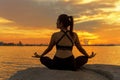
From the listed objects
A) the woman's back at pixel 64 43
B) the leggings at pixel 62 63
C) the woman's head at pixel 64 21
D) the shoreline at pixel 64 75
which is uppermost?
the woman's head at pixel 64 21

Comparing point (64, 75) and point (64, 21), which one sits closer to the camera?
point (64, 75)

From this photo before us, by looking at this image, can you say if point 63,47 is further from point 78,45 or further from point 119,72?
point 119,72

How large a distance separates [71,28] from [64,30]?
0.85ft

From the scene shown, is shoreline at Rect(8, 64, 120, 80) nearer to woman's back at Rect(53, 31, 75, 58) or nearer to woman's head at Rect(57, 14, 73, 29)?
woman's back at Rect(53, 31, 75, 58)

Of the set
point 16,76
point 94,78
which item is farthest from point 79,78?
point 16,76

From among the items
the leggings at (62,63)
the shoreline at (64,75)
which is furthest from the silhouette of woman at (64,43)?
the shoreline at (64,75)

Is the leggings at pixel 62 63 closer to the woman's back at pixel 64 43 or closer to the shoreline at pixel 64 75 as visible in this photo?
the woman's back at pixel 64 43

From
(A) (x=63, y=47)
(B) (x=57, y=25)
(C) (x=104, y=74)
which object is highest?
(B) (x=57, y=25)

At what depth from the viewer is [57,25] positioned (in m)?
12.7


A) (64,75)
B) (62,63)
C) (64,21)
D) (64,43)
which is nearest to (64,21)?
(64,21)

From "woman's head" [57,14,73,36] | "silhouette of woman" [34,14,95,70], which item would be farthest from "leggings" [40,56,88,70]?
"woman's head" [57,14,73,36]

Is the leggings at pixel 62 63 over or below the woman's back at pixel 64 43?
A: below

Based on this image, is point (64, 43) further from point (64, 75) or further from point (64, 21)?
point (64, 75)

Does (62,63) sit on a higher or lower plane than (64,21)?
lower
